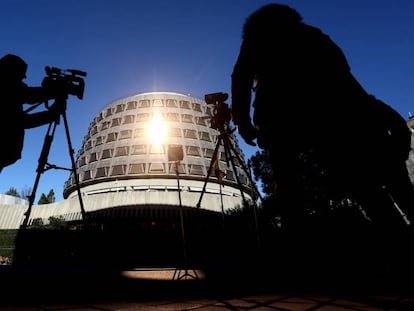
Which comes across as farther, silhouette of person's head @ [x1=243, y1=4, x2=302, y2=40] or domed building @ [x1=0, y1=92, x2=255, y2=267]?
domed building @ [x1=0, y1=92, x2=255, y2=267]

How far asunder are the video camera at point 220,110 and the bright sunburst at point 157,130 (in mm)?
32599

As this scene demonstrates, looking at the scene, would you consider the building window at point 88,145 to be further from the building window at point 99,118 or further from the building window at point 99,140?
the building window at point 99,118

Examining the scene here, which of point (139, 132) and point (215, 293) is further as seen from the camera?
point (139, 132)

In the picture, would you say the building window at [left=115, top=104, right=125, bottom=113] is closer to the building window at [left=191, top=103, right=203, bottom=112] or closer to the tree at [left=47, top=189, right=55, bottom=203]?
the building window at [left=191, top=103, right=203, bottom=112]

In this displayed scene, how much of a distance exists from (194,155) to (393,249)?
34635mm

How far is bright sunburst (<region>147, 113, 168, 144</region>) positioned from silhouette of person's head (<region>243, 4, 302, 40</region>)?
1386 inches

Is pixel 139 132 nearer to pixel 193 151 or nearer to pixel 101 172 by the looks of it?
pixel 101 172

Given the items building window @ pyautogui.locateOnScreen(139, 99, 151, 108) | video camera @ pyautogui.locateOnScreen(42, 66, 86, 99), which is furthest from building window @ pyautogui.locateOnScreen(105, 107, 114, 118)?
video camera @ pyautogui.locateOnScreen(42, 66, 86, 99)

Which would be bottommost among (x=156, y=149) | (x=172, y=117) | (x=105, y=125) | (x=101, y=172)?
(x=101, y=172)

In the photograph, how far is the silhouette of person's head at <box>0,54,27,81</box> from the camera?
2.87 metres

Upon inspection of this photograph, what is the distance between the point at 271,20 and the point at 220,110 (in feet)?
8.85

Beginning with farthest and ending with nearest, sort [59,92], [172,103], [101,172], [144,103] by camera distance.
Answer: [172,103]
[144,103]
[101,172]
[59,92]

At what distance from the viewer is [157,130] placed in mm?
38844

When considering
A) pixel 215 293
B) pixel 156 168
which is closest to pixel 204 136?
pixel 156 168
